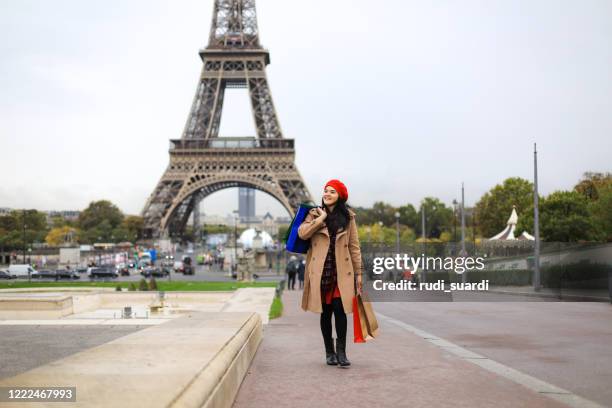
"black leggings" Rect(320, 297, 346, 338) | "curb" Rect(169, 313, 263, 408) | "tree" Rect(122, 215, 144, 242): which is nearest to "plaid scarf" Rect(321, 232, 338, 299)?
"black leggings" Rect(320, 297, 346, 338)

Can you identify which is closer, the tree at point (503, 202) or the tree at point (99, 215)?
the tree at point (503, 202)

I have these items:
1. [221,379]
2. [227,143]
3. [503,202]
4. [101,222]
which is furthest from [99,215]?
[221,379]

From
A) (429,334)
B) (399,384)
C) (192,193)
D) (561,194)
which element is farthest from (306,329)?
(192,193)

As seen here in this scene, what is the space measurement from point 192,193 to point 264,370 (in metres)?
76.8

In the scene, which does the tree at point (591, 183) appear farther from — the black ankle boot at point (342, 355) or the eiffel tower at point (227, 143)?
the black ankle boot at point (342, 355)

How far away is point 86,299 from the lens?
23156mm

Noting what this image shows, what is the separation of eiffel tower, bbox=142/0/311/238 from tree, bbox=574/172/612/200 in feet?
97.2

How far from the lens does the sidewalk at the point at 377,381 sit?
559 cm

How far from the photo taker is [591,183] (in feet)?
243

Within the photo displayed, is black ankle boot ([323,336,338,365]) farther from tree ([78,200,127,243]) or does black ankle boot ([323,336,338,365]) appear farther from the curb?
tree ([78,200,127,243])

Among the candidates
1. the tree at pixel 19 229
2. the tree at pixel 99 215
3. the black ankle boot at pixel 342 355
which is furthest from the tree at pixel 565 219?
the tree at pixel 99 215

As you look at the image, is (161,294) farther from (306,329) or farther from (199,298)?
(306,329)

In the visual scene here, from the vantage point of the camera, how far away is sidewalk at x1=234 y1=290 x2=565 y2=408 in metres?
5.59

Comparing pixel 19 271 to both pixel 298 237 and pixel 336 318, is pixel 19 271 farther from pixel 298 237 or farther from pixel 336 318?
pixel 336 318
